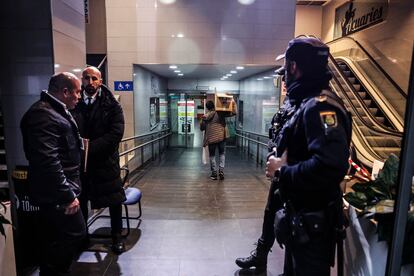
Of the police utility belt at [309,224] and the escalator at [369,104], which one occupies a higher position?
the escalator at [369,104]

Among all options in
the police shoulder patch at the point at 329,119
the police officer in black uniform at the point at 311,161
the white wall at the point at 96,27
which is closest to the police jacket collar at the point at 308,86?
the police officer in black uniform at the point at 311,161

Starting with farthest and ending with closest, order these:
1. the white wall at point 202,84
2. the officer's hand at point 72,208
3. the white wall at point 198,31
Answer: the white wall at point 202,84, the white wall at point 198,31, the officer's hand at point 72,208

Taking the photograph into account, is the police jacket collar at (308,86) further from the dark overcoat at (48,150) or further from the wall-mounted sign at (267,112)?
the wall-mounted sign at (267,112)

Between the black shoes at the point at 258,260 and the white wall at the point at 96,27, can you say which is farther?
the white wall at the point at 96,27

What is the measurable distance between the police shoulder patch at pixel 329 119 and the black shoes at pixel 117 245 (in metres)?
2.21

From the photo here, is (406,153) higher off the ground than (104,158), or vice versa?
(406,153)

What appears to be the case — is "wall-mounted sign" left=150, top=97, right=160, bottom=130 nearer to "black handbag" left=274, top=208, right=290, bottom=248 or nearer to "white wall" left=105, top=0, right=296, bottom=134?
"white wall" left=105, top=0, right=296, bottom=134

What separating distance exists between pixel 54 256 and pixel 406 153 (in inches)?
86.6

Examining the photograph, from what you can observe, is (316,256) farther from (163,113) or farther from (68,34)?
(163,113)

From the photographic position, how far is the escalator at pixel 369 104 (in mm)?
4504

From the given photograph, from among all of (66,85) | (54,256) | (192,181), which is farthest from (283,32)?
(54,256)

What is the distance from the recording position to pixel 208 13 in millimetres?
6035

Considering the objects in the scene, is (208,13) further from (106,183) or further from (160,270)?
(160,270)

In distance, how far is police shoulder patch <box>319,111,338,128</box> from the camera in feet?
4.33
